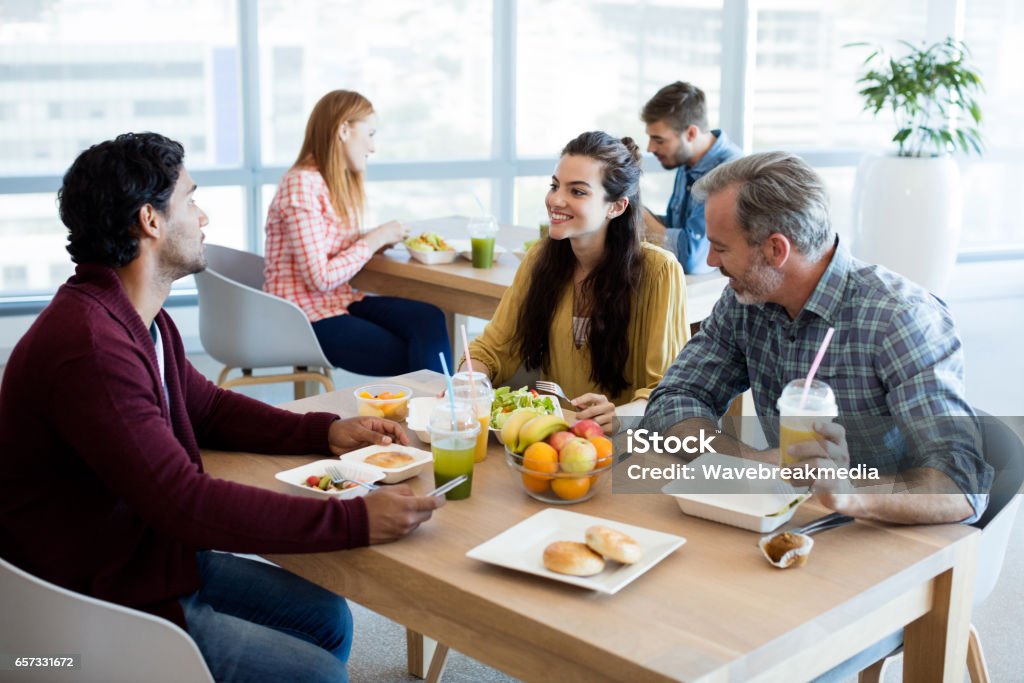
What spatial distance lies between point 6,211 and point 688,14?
140 inches

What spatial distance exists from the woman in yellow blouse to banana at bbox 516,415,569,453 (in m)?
0.88

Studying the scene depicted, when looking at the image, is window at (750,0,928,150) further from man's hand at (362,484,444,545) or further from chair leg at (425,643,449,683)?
man's hand at (362,484,444,545)

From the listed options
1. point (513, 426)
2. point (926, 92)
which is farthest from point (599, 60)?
point (513, 426)

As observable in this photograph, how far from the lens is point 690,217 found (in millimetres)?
3865

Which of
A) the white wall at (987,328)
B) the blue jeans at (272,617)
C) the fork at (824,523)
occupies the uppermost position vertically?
the fork at (824,523)

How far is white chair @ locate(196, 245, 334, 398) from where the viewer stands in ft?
11.8

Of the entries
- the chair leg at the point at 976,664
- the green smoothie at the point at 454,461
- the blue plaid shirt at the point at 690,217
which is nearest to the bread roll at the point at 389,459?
the green smoothie at the point at 454,461

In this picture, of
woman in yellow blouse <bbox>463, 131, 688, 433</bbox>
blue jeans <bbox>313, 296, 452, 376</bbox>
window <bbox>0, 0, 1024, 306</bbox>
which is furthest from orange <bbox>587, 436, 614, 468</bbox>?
window <bbox>0, 0, 1024, 306</bbox>

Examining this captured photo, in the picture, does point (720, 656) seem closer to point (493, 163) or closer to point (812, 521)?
point (812, 521)

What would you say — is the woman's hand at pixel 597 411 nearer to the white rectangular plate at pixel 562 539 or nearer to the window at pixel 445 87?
the white rectangular plate at pixel 562 539

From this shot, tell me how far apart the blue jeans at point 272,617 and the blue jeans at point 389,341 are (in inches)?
70.9

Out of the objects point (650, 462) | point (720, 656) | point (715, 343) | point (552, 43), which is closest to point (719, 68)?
point (552, 43)

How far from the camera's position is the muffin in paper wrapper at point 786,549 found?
153cm

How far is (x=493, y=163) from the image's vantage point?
235 inches
